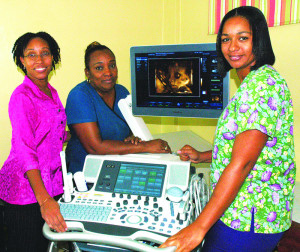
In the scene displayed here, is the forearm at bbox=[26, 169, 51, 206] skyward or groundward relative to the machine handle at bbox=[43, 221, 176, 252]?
skyward

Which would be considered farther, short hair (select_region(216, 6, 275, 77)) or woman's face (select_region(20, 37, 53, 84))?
woman's face (select_region(20, 37, 53, 84))

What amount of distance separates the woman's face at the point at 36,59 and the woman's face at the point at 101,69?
0.25m

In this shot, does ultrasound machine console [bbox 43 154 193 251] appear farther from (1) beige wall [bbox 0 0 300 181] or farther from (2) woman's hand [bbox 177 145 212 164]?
(1) beige wall [bbox 0 0 300 181]

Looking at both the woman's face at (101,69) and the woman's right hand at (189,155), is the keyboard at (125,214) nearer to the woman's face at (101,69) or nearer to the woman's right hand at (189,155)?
the woman's right hand at (189,155)

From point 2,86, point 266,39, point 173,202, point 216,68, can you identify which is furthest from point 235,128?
point 2,86

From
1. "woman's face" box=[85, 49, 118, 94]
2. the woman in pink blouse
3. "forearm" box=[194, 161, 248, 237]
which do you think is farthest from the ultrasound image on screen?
"forearm" box=[194, 161, 248, 237]

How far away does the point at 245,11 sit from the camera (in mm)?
1066

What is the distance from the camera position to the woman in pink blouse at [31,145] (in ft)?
4.43

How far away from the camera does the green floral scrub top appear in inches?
36.6

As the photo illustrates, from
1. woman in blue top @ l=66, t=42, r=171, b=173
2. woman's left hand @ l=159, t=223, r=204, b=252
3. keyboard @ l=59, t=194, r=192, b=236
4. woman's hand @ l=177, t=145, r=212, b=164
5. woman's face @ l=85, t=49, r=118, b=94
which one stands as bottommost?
keyboard @ l=59, t=194, r=192, b=236

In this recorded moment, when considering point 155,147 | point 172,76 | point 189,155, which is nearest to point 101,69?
point 172,76

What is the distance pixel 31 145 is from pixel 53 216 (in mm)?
342

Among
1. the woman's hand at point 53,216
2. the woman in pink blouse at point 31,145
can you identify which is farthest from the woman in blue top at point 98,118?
the woman's hand at point 53,216

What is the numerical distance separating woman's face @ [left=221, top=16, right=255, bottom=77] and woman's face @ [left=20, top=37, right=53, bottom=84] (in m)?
0.90
